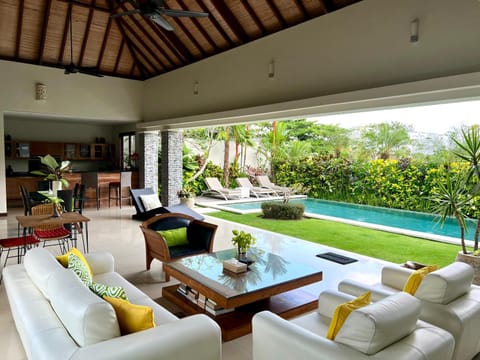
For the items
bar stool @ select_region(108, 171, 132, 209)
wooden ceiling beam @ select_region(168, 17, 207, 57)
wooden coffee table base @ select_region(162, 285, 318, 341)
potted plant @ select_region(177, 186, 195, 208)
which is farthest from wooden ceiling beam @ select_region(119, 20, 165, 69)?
wooden coffee table base @ select_region(162, 285, 318, 341)

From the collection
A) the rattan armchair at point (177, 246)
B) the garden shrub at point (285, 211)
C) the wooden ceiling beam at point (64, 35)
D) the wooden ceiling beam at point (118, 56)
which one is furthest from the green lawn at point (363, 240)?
the wooden ceiling beam at point (64, 35)

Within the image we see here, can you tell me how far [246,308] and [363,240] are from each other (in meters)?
4.46

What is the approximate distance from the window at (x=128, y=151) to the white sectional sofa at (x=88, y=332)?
10.3 m

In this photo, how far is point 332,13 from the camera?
620 cm

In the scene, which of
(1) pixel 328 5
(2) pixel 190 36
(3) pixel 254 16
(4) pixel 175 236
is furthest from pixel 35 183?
(1) pixel 328 5

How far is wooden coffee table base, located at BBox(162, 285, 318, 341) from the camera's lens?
3.51 m

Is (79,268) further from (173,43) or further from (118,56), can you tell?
(118,56)

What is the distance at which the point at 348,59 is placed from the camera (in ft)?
19.6

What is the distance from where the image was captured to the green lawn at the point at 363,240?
6355 mm

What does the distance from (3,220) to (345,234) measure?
28.0 ft

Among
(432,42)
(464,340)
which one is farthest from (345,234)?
(464,340)

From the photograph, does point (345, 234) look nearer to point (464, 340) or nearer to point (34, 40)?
point (464, 340)

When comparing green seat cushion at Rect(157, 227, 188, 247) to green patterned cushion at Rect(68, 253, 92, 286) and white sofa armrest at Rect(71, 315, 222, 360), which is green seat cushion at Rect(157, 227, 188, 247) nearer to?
green patterned cushion at Rect(68, 253, 92, 286)

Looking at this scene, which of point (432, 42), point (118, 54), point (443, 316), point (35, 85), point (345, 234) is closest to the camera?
point (443, 316)
